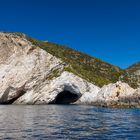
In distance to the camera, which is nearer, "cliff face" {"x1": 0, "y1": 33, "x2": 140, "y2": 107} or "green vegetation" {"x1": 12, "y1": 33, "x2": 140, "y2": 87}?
"cliff face" {"x1": 0, "y1": 33, "x2": 140, "y2": 107}

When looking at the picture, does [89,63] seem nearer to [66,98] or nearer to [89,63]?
[89,63]

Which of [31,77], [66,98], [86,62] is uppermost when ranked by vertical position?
[86,62]

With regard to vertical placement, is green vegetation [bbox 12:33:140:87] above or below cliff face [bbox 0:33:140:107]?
above

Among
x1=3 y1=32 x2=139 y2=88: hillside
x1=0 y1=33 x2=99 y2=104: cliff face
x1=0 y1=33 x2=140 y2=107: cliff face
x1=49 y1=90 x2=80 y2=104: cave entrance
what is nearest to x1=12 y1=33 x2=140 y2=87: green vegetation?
x1=3 y1=32 x2=139 y2=88: hillside

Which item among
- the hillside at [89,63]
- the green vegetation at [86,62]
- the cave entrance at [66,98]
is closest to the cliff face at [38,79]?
the cave entrance at [66,98]

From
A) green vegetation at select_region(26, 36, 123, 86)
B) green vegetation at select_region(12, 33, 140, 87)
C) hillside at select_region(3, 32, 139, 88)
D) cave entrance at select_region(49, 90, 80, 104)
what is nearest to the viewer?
cave entrance at select_region(49, 90, 80, 104)

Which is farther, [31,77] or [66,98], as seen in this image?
[66,98]

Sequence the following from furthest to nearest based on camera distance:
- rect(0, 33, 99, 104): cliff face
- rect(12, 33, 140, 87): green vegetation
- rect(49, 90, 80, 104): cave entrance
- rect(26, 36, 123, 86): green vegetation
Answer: rect(26, 36, 123, 86): green vegetation
rect(12, 33, 140, 87): green vegetation
rect(49, 90, 80, 104): cave entrance
rect(0, 33, 99, 104): cliff face

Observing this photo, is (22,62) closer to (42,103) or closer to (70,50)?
(42,103)

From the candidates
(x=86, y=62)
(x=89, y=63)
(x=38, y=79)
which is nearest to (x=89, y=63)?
(x=89, y=63)

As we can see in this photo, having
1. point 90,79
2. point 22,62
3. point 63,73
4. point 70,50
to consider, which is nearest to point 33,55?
point 22,62

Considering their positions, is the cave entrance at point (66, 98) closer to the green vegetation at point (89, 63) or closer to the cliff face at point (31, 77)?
the cliff face at point (31, 77)

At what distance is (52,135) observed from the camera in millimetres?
34562

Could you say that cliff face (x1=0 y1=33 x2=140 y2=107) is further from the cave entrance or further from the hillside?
the hillside
